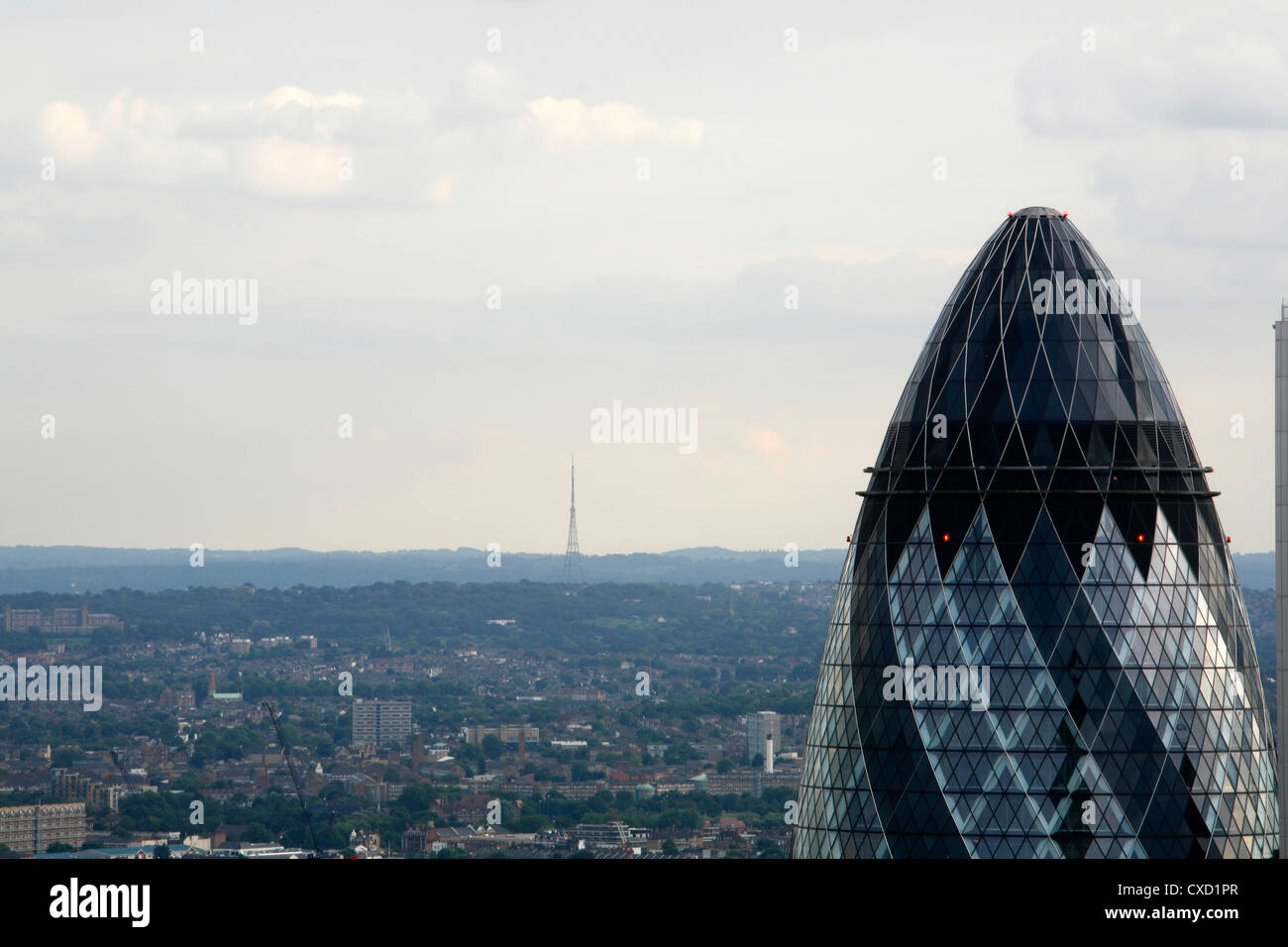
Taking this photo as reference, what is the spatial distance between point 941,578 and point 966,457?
18.6ft

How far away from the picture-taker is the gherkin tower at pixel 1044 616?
77562 mm

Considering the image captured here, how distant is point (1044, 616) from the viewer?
78062 mm

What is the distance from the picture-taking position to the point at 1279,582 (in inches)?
2660

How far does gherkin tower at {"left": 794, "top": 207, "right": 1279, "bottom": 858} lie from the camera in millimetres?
77562
